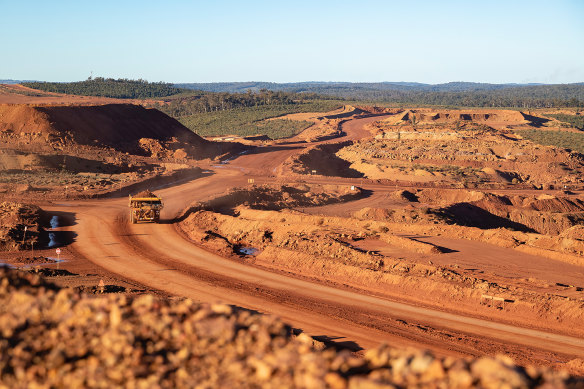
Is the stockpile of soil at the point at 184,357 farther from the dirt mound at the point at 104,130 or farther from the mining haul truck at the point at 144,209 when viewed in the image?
the dirt mound at the point at 104,130

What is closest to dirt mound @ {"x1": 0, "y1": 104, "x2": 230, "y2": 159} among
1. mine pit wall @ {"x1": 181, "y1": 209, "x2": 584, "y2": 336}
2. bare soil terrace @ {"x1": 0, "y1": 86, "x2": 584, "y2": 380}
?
bare soil terrace @ {"x1": 0, "y1": 86, "x2": 584, "y2": 380}

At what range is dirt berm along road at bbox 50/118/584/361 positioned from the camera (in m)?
16.6

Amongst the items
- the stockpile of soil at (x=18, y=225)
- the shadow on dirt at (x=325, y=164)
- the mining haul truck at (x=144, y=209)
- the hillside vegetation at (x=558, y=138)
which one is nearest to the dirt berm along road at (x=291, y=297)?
the mining haul truck at (x=144, y=209)

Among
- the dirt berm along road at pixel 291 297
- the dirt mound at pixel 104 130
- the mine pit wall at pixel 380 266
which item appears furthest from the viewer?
the dirt mound at pixel 104 130

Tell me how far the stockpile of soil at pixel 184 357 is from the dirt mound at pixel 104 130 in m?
51.5

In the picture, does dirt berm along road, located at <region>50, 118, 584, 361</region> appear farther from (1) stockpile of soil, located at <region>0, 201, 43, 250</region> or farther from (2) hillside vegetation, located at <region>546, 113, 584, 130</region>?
(2) hillside vegetation, located at <region>546, 113, 584, 130</region>

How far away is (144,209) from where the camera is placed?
104 ft

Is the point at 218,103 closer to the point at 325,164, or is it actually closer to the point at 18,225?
the point at 325,164

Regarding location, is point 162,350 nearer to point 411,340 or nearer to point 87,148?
point 411,340

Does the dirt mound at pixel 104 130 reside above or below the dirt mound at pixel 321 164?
above

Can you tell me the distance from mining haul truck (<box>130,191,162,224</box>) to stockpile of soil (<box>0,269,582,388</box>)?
23.5 metres

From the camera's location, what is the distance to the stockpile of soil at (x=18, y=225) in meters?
26.5

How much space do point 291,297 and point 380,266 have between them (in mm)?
5119

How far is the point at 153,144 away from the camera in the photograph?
6425 centimetres
